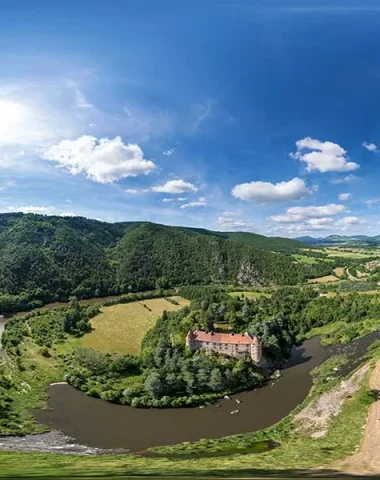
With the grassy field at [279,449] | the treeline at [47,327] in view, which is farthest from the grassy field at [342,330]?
the treeline at [47,327]

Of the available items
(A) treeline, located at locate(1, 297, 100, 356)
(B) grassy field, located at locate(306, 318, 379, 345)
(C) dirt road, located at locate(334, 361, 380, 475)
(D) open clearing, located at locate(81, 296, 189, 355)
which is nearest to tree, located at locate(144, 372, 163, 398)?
(D) open clearing, located at locate(81, 296, 189, 355)

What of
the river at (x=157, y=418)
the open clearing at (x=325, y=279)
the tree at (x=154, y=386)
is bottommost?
the river at (x=157, y=418)

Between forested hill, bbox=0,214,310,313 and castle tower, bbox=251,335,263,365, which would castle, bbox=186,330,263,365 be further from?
forested hill, bbox=0,214,310,313

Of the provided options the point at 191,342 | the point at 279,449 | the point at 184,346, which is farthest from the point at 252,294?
the point at 279,449

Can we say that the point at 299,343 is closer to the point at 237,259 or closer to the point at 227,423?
the point at 227,423

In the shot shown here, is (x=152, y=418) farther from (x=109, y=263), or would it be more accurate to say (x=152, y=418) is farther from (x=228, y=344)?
(x=109, y=263)

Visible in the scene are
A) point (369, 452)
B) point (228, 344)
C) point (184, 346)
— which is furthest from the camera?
point (184, 346)

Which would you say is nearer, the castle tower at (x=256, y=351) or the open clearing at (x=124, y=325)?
the castle tower at (x=256, y=351)

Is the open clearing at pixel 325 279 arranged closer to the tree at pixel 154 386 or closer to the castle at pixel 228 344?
the castle at pixel 228 344
